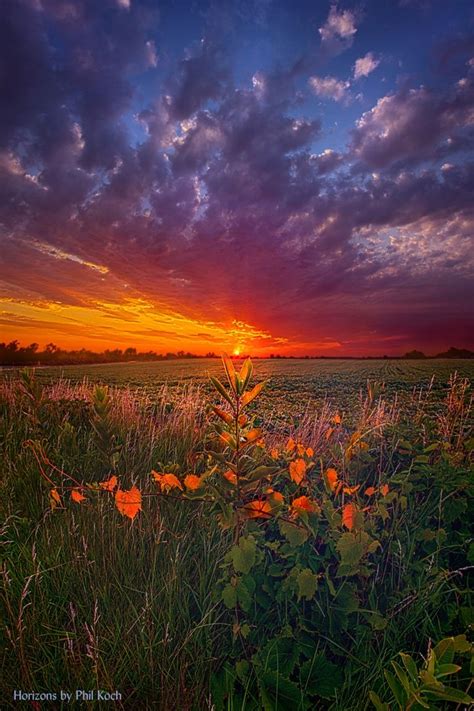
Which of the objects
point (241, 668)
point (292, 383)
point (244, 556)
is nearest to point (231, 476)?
point (244, 556)

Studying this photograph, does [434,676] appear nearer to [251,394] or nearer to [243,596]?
[243,596]

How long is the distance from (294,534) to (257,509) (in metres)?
0.21

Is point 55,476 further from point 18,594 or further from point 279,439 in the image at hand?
point 279,439

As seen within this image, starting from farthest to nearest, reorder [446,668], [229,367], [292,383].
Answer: [292,383], [229,367], [446,668]

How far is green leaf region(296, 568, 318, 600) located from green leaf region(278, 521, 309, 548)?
0.43 feet

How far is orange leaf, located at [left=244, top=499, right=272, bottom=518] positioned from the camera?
1.96m

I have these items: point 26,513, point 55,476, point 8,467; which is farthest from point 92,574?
point 8,467

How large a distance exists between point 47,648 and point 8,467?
253 centimetres

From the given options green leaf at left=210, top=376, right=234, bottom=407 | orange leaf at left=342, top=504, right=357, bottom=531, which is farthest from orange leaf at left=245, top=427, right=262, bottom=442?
orange leaf at left=342, top=504, right=357, bottom=531

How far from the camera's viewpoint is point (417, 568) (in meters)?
2.34

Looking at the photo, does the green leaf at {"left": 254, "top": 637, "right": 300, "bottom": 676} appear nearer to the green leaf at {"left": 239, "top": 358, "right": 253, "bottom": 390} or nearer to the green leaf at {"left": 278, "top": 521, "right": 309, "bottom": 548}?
the green leaf at {"left": 278, "top": 521, "right": 309, "bottom": 548}

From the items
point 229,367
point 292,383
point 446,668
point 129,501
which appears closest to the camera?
point 446,668

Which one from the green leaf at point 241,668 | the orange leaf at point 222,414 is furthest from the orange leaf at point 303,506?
the green leaf at point 241,668

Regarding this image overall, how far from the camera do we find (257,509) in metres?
1.98
